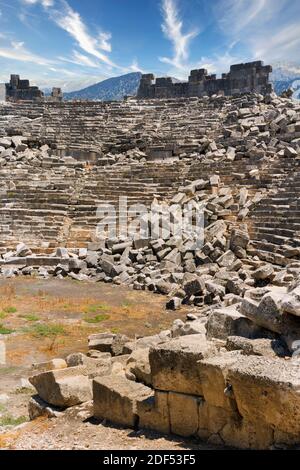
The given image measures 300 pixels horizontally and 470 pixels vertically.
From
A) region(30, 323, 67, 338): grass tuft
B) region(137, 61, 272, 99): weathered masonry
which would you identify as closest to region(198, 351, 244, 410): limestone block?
region(30, 323, 67, 338): grass tuft

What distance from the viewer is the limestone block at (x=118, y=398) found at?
5359 mm

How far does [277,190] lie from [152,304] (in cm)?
724

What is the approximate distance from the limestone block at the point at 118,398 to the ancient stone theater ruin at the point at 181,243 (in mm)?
16

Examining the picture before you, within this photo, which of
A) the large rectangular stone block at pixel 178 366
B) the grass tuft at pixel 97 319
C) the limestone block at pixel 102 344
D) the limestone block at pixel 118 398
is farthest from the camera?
the grass tuft at pixel 97 319

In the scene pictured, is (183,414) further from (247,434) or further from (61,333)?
(61,333)

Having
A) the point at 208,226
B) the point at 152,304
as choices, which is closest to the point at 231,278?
the point at 152,304

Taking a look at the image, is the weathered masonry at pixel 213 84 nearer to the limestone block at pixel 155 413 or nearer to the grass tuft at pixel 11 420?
the grass tuft at pixel 11 420

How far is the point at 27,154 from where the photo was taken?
27.3m

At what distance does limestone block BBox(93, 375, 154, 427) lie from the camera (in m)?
5.36

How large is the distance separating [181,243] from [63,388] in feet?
34.0

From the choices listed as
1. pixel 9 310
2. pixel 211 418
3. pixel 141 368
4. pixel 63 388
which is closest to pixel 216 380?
pixel 211 418

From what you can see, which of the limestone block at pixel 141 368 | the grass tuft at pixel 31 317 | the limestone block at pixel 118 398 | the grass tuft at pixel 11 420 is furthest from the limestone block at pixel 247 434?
the grass tuft at pixel 31 317

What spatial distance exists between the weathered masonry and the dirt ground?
21.8 meters

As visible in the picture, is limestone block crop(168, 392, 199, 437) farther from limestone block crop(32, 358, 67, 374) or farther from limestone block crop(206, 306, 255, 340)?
limestone block crop(32, 358, 67, 374)
